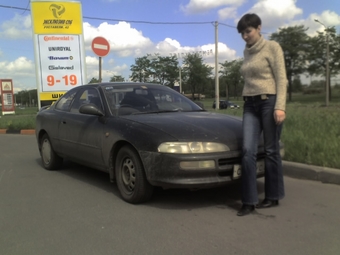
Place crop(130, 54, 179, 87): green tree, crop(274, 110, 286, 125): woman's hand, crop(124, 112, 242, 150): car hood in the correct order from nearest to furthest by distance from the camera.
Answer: crop(274, 110, 286, 125): woman's hand → crop(124, 112, 242, 150): car hood → crop(130, 54, 179, 87): green tree

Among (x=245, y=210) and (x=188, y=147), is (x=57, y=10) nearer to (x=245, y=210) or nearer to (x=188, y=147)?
(x=188, y=147)

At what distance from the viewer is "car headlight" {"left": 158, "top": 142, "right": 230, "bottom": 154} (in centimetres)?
366

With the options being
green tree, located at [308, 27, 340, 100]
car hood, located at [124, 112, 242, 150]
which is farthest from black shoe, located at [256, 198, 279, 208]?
green tree, located at [308, 27, 340, 100]

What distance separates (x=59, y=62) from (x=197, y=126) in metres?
10.9

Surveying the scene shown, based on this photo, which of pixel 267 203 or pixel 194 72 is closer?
pixel 267 203

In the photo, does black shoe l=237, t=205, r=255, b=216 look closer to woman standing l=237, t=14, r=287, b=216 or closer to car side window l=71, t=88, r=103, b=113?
woman standing l=237, t=14, r=287, b=216

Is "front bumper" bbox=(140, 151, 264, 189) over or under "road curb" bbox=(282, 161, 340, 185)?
over

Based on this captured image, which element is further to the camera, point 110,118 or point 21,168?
point 21,168

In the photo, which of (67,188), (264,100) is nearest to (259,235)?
(264,100)

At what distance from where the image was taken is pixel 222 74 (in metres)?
65.4

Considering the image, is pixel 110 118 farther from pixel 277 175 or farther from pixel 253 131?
pixel 277 175

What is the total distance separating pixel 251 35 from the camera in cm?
364

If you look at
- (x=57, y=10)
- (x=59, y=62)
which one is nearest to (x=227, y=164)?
(x=59, y=62)

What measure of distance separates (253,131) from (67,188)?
8.97ft
